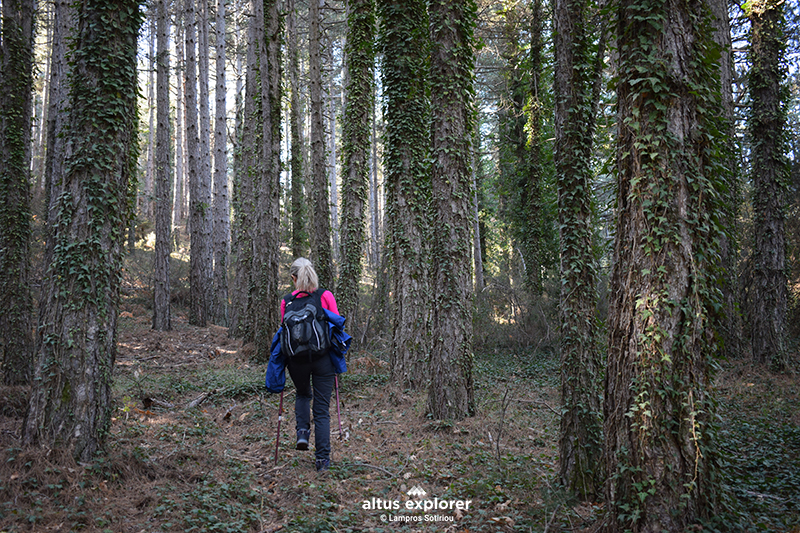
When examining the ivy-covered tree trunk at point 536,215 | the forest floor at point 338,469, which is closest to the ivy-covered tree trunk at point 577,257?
the forest floor at point 338,469

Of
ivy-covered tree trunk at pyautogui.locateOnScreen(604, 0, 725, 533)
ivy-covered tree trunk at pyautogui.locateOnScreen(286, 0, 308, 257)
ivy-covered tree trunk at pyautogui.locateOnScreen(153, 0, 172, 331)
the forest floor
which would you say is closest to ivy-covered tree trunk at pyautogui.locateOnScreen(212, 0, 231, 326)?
ivy-covered tree trunk at pyautogui.locateOnScreen(153, 0, 172, 331)

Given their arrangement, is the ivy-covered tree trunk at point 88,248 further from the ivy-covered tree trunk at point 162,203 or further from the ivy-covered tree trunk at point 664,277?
the ivy-covered tree trunk at point 162,203

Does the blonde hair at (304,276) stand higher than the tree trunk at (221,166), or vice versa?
the tree trunk at (221,166)

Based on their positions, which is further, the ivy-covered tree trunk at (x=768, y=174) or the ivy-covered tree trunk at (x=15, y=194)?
the ivy-covered tree trunk at (x=768, y=174)

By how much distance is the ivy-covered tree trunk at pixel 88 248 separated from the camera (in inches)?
176

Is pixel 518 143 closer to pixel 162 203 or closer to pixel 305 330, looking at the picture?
pixel 162 203

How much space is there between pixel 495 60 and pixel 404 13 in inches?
694

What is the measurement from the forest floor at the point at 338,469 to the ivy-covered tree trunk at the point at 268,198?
221 cm

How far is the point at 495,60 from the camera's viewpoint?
24766mm

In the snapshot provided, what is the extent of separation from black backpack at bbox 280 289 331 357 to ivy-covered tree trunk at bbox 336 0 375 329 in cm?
618

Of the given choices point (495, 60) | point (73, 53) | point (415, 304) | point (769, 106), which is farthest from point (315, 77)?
point (495, 60)

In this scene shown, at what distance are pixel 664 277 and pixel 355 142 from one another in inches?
357

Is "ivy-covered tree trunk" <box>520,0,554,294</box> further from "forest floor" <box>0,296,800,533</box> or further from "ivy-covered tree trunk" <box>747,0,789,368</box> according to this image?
"forest floor" <box>0,296,800,533</box>

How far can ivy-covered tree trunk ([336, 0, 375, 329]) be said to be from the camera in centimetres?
1105
